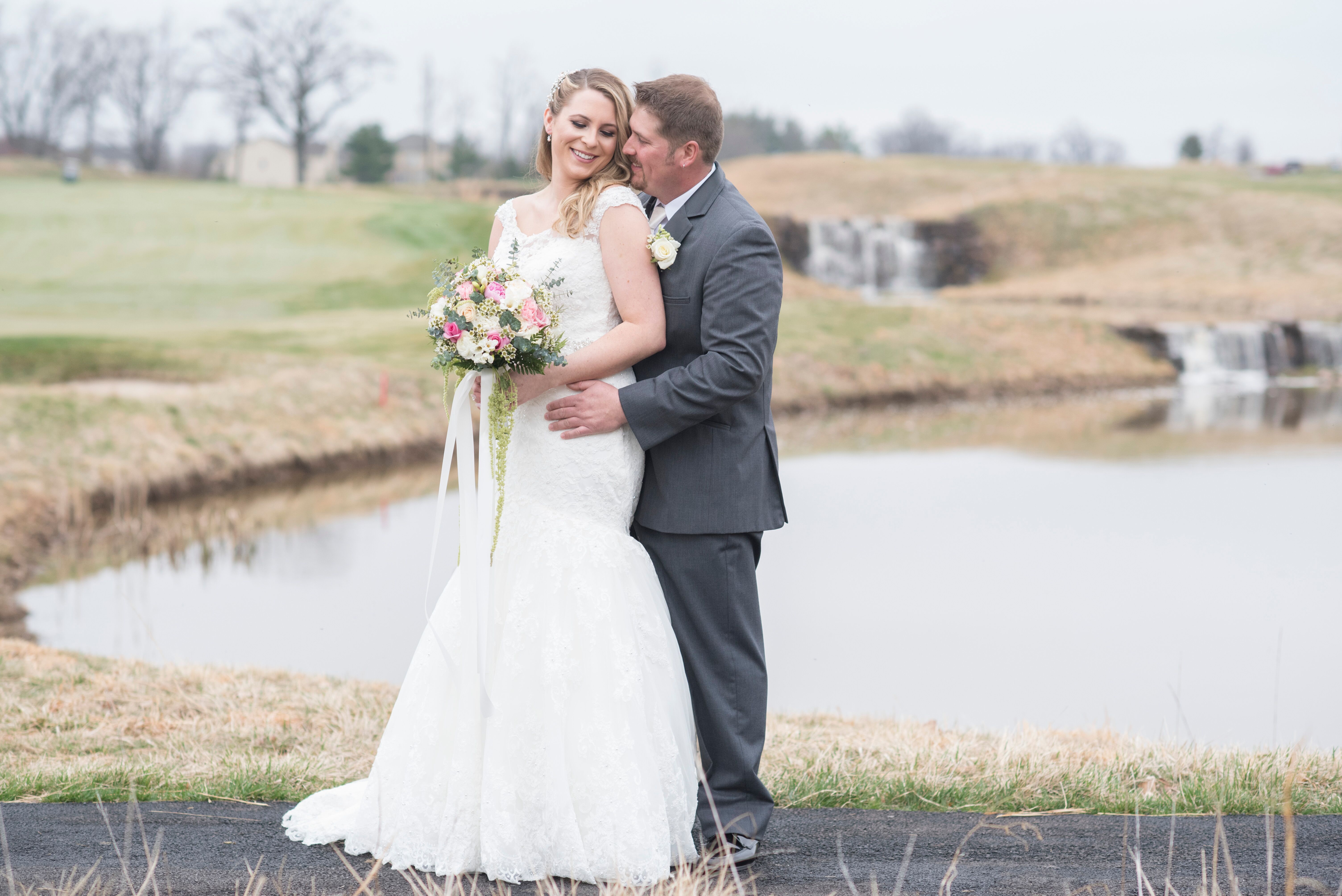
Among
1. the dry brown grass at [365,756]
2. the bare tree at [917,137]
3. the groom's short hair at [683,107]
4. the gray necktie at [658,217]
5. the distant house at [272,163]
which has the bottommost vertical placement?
the dry brown grass at [365,756]

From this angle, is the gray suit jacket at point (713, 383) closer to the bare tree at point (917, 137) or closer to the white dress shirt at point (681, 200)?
the white dress shirt at point (681, 200)

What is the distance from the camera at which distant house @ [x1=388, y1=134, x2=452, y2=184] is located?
61.9 m

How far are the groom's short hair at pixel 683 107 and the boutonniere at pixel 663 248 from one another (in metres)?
0.28

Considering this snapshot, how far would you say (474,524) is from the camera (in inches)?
148

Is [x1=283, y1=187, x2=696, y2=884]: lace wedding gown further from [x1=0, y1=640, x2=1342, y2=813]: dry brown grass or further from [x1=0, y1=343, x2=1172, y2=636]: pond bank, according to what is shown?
[x1=0, y1=343, x2=1172, y2=636]: pond bank

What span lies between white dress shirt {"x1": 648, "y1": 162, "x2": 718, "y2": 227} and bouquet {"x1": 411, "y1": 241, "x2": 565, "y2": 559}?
422 mm

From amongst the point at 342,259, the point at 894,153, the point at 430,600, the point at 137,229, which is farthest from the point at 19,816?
the point at 894,153

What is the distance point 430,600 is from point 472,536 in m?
5.28

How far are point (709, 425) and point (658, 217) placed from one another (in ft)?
2.47

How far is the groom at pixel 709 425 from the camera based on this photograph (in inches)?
141

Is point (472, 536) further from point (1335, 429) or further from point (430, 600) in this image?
point (1335, 429)

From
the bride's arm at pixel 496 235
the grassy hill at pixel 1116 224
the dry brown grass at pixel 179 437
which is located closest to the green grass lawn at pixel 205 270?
the dry brown grass at pixel 179 437

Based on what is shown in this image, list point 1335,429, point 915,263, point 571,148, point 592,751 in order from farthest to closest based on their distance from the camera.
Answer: point 915,263
point 1335,429
point 571,148
point 592,751

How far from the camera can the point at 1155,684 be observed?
7.77 m
